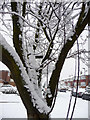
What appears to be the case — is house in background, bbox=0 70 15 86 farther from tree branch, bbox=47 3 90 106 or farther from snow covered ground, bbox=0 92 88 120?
snow covered ground, bbox=0 92 88 120

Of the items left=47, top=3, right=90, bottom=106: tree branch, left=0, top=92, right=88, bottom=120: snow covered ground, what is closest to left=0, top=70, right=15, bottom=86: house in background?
left=47, top=3, right=90, bottom=106: tree branch

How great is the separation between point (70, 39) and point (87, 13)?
0.49 meters

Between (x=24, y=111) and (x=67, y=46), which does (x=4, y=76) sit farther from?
(x=67, y=46)

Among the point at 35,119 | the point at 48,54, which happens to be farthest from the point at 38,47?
the point at 35,119

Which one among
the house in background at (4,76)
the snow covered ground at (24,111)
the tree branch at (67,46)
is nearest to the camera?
the tree branch at (67,46)

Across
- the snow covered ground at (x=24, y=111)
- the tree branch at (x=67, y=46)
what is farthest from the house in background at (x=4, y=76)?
the snow covered ground at (x=24, y=111)

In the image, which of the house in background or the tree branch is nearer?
the tree branch

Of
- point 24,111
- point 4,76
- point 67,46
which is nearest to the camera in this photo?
point 67,46

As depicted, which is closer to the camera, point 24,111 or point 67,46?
point 67,46

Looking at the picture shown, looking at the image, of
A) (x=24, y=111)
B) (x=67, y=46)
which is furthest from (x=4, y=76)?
(x=67, y=46)

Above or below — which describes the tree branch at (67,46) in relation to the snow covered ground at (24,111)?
above

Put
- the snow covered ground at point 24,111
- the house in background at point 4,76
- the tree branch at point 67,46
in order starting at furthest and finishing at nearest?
the snow covered ground at point 24,111 < the house in background at point 4,76 < the tree branch at point 67,46

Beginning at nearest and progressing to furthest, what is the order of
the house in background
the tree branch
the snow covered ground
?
1. the tree branch
2. the house in background
3. the snow covered ground

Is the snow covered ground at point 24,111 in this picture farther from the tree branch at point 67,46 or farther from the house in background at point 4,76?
the tree branch at point 67,46
